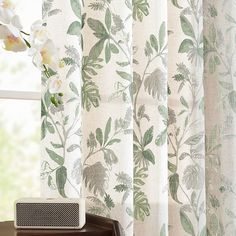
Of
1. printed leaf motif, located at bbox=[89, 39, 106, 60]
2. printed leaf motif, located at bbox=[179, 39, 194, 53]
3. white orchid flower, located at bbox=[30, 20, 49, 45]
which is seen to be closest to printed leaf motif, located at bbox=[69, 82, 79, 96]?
printed leaf motif, located at bbox=[89, 39, 106, 60]

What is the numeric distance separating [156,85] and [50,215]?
65 centimetres

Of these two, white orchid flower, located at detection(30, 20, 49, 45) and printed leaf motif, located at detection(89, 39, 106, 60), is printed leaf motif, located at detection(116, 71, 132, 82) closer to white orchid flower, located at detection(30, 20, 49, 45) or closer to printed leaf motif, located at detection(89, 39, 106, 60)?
printed leaf motif, located at detection(89, 39, 106, 60)

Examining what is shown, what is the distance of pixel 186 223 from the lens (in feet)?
5.65

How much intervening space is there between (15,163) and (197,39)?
3.63 ft

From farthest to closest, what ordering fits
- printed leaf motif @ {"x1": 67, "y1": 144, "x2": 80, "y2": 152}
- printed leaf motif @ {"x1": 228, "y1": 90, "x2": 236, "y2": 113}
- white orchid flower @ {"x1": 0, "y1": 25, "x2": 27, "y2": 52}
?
printed leaf motif @ {"x1": 228, "y1": 90, "x2": 236, "y2": 113} → printed leaf motif @ {"x1": 67, "y1": 144, "x2": 80, "y2": 152} → white orchid flower @ {"x1": 0, "y1": 25, "x2": 27, "y2": 52}

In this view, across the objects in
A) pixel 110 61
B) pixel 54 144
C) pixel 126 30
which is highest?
pixel 126 30

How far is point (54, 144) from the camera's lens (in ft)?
5.10

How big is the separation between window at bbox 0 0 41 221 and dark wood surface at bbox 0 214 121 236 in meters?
0.87

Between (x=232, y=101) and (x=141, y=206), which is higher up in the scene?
(x=232, y=101)

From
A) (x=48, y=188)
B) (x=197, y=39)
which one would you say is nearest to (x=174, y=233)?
(x=48, y=188)

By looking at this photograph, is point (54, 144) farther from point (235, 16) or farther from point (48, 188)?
point (235, 16)

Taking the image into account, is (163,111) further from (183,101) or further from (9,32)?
(9,32)

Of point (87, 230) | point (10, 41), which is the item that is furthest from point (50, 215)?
point (10, 41)

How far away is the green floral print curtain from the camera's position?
1.56 metres
